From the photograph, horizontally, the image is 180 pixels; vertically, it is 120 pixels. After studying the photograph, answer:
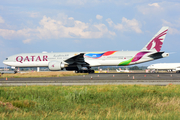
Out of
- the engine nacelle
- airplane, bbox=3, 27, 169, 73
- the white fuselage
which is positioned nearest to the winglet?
airplane, bbox=3, 27, 169, 73

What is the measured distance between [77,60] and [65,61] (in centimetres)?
267

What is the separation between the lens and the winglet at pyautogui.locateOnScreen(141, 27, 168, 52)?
4359 cm

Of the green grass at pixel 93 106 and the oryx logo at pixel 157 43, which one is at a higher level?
the oryx logo at pixel 157 43

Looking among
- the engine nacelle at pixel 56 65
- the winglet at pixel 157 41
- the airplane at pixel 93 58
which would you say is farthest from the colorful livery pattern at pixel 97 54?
the winglet at pixel 157 41

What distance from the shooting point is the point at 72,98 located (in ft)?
36.8

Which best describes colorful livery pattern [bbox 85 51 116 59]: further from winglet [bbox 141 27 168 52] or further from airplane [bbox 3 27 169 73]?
winglet [bbox 141 27 168 52]

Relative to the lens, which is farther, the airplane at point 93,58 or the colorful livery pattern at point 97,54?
the colorful livery pattern at point 97,54

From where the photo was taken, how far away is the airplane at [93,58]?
42.0 m

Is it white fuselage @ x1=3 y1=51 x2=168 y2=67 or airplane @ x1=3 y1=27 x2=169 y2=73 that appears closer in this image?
airplane @ x1=3 y1=27 x2=169 y2=73

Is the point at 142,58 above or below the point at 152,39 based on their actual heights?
below

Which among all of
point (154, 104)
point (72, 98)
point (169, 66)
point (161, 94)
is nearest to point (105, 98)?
point (72, 98)

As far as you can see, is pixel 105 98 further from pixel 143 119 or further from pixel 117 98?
pixel 143 119

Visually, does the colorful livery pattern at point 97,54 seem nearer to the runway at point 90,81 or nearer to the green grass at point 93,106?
the runway at point 90,81

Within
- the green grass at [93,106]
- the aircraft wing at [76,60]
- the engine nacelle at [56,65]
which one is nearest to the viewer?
the green grass at [93,106]
